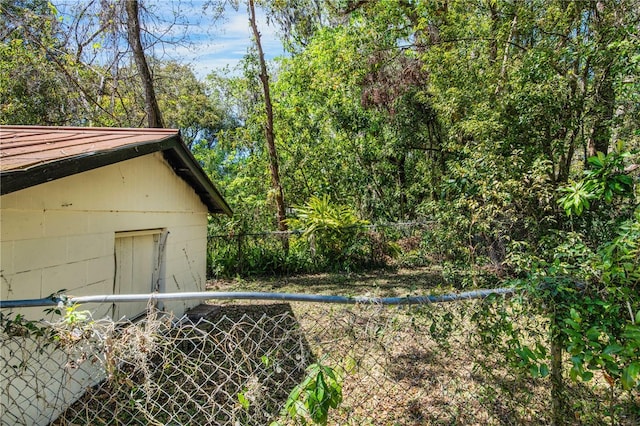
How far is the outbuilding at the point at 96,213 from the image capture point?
9.00 feet

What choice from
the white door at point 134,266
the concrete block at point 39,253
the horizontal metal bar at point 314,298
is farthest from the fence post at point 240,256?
the horizontal metal bar at point 314,298

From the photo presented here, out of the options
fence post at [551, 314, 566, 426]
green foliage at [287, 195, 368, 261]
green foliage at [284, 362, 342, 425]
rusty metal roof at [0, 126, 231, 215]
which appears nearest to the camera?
green foliage at [284, 362, 342, 425]

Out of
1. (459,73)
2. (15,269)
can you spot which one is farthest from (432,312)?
(459,73)

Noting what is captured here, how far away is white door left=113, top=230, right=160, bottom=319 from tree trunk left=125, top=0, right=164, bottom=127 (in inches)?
194

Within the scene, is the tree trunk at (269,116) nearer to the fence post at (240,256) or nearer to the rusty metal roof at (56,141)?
the fence post at (240,256)

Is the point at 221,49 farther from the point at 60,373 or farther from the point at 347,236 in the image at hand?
the point at 60,373

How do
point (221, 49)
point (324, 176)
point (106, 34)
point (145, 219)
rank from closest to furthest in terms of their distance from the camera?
point (145, 219) → point (106, 34) → point (221, 49) → point (324, 176)

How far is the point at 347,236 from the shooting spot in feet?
32.0

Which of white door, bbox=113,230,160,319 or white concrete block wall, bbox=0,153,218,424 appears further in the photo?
white door, bbox=113,230,160,319

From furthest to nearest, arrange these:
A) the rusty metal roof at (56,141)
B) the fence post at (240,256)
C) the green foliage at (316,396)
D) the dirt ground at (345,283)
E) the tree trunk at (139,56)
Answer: the fence post at (240,256)
the tree trunk at (139,56)
the dirt ground at (345,283)
the rusty metal roof at (56,141)
the green foliage at (316,396)

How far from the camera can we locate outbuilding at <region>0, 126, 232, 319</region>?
2742mm

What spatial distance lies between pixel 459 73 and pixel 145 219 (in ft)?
23.9

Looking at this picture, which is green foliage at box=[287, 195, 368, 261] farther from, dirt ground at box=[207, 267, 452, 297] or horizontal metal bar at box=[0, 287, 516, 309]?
horizontal metal bar at box=[0, 287, 516, 309]

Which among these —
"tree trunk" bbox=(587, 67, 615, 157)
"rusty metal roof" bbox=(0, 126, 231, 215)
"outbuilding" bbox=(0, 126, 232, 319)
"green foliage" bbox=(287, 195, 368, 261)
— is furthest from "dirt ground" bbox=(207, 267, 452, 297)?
"tree trunk" bbox=(587, 67, 615, 157)
